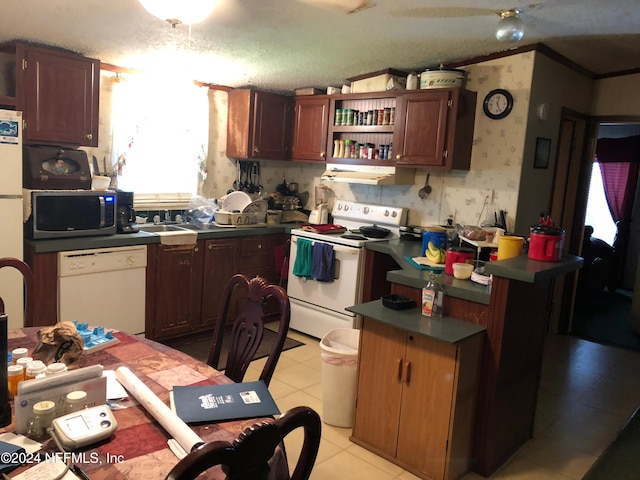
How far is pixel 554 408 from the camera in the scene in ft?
11.2

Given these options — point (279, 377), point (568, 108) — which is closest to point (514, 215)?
point (568, 108)

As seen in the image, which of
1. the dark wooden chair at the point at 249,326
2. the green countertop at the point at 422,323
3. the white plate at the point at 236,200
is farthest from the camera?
the white plate at the point at 236,200

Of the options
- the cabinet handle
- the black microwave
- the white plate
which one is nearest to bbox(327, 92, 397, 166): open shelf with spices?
the white plate

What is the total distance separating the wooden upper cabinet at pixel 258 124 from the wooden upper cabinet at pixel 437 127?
1470 mm

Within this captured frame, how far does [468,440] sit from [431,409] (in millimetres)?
321

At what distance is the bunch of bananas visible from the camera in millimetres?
3240

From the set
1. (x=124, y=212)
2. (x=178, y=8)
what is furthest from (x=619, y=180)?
(x=178, y=8)

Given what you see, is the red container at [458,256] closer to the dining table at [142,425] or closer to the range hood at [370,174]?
the range hood at [370,174]

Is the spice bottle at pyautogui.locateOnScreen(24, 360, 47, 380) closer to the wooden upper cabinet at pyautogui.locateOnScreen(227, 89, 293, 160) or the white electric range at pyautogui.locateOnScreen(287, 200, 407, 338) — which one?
the white electric range at pyautogui.locateOnScreen(287, 200, 407, 338)

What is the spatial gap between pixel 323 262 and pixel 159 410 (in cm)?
290

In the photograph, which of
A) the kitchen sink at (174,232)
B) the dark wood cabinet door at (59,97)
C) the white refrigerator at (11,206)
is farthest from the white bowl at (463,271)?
the dark wood cabinet door at (59,97)

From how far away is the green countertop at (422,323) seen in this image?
2.42m

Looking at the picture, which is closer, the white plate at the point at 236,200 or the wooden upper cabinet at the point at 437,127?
the wooden upper cabinet at the point at 437,127

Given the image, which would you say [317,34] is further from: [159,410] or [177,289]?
[159,410]
